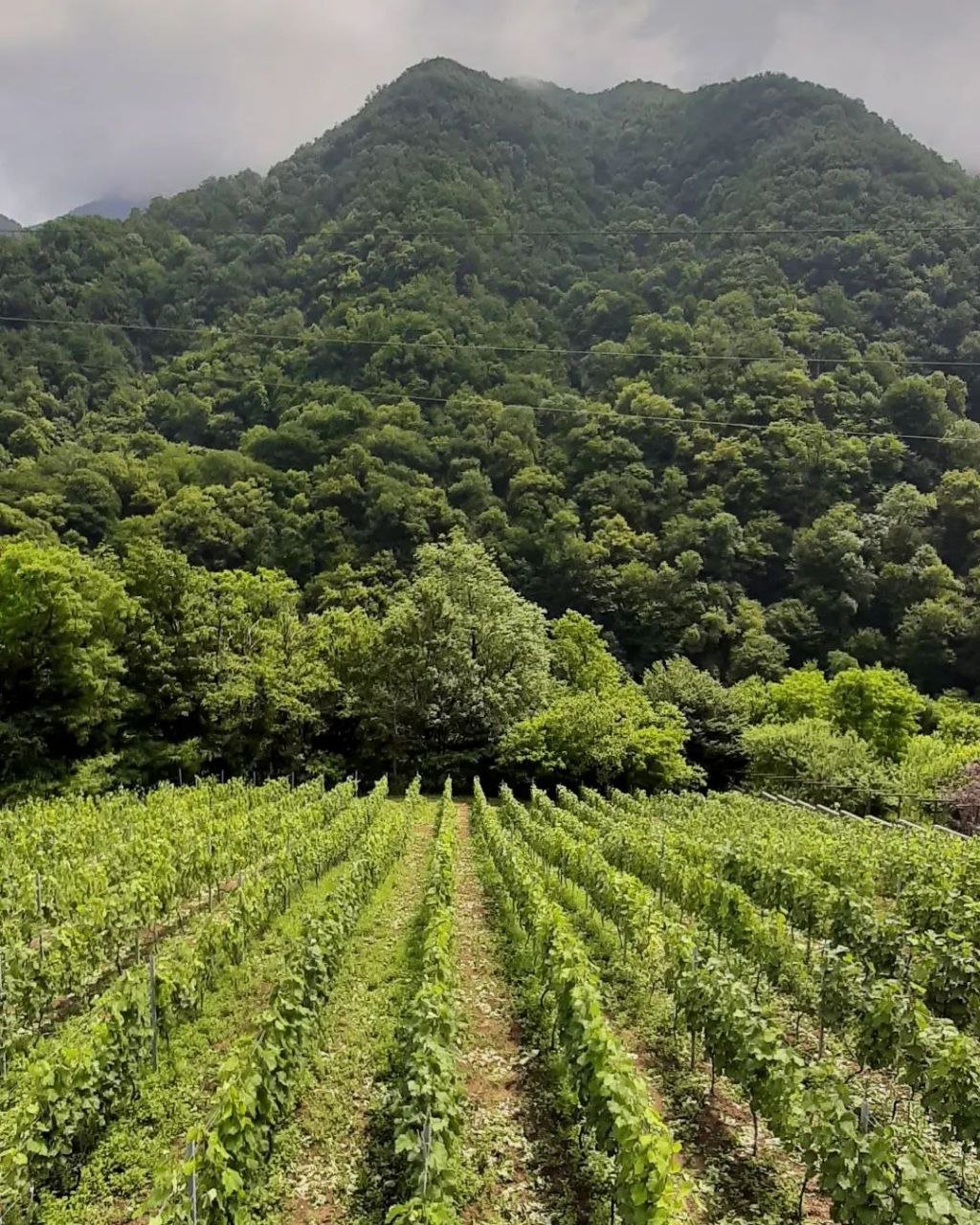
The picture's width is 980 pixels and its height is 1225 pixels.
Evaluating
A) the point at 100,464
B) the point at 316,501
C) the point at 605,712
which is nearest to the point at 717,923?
the point at 605,712

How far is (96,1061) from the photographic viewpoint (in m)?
6.43

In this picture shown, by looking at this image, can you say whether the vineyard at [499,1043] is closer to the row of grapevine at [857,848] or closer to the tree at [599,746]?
the row of grapevine at [857,848]

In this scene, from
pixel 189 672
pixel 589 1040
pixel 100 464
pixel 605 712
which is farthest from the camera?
pixel 100 464

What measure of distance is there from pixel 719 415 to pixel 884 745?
36470mm

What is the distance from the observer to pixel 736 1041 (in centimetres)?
679

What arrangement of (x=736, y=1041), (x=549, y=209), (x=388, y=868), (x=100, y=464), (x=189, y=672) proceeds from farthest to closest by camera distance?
(x=549, y=209) < (x=100, y=464) < (x=189, y=672) < (x=388, y=868) < (x=736, y=1041)

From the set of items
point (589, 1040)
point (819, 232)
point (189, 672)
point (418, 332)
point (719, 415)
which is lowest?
point (589, 1040)

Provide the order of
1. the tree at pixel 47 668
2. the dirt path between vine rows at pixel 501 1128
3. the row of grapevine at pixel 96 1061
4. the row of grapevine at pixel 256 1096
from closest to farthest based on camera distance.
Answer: the row of grapevine at pixel 256 1096
the row of grapevine at pixel 96 1061
the dirt path between vine rows at pixel 501 1128
the tree at pixel 47 668

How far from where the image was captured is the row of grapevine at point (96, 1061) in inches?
224

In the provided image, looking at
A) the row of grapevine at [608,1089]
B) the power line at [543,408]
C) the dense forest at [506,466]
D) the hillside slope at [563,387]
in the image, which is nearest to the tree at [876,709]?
the dense forest at [506,466]

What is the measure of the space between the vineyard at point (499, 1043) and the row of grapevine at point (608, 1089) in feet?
0.08

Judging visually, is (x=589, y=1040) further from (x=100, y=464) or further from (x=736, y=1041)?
(x=100, y=464)

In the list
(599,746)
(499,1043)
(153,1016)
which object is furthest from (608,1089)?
(599,746)

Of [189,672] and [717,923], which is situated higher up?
[189,672]
